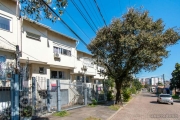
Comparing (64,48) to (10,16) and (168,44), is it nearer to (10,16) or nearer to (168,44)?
(10,16)

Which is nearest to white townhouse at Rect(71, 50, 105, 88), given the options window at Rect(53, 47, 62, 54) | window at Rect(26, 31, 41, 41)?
window at Rect(53, 47, 62, 54)

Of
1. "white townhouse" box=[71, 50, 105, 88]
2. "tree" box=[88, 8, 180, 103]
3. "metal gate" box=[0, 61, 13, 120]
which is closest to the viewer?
"metal gate" box=[0, 61, 13, 120]

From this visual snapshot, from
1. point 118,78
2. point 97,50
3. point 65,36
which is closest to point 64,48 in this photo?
point 65,36

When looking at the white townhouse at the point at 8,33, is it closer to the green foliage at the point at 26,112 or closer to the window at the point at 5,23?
the window at the point at 5,23

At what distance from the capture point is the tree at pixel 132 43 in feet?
56.0

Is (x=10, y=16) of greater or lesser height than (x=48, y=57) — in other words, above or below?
above

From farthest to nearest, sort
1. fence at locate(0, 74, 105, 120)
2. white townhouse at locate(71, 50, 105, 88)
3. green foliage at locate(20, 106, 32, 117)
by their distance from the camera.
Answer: white townhouse at locate(71, 50, 105, 88), green foliage at locate(20, 106, 32, 117), fence at locate(0, 74, 105, 120)

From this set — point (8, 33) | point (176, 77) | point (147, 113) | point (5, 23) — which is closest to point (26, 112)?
point (8, 33)

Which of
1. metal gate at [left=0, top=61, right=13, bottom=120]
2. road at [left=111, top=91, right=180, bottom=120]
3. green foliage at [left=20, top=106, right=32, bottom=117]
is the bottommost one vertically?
road at [left=111, top=91, right=180, bottom=120]

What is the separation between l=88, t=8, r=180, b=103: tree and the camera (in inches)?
672

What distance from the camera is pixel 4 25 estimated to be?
12648 mm

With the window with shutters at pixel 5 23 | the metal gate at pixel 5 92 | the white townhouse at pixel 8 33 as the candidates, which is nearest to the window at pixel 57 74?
the white townhouse at pixel 8 33

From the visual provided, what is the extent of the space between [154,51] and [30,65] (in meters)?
12.1

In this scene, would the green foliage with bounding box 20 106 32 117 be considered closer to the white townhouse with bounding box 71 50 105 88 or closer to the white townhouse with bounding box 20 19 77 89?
the white townhouse with bounding box 20 19 77 89
